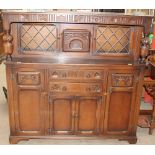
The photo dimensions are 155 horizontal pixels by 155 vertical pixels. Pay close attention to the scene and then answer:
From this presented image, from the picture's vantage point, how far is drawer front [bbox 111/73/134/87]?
7.14 ft

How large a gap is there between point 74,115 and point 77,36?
871 mm

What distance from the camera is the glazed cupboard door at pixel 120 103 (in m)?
2.19

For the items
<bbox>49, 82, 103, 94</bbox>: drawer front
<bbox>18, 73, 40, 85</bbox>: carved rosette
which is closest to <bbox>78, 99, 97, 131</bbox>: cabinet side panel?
<bbox>49, 82, 103, 94</bbox>: drawer front

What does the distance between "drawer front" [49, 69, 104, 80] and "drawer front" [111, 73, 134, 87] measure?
0.15 metres

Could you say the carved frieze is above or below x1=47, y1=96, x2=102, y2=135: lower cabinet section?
above

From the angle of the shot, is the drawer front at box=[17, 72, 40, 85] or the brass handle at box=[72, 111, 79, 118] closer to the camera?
the drawer front at box=[17, 72, 40, 85]

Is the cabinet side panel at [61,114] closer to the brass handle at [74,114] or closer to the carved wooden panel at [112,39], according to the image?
the brass handle at [74,114]

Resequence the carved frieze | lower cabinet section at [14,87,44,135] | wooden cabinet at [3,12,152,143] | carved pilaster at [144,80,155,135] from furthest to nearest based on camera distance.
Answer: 1. carved pilaster at [144,80,155,135]
2. lower cabinet section at [14,87,44,135]
3. wooden cabinet at [3,12,152,143]
4. the carved frieze

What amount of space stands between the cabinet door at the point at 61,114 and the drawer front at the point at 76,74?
9.4 inches

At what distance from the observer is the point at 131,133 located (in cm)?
243

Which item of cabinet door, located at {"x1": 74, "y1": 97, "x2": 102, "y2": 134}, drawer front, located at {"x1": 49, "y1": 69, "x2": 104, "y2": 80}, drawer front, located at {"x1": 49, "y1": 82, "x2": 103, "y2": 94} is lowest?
cabinet door, located at {"x1": 74, "y1": 97, "x2": 102, "y2": 134}

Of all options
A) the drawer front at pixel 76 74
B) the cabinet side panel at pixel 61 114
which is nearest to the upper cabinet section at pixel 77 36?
the drawer front at pixel 76 74

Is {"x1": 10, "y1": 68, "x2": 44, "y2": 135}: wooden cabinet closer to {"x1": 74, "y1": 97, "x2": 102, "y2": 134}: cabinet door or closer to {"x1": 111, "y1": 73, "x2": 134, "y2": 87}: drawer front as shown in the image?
{"x1": 74, "y1": 97, "x2": 102, "y2": 134}: cabinet door
